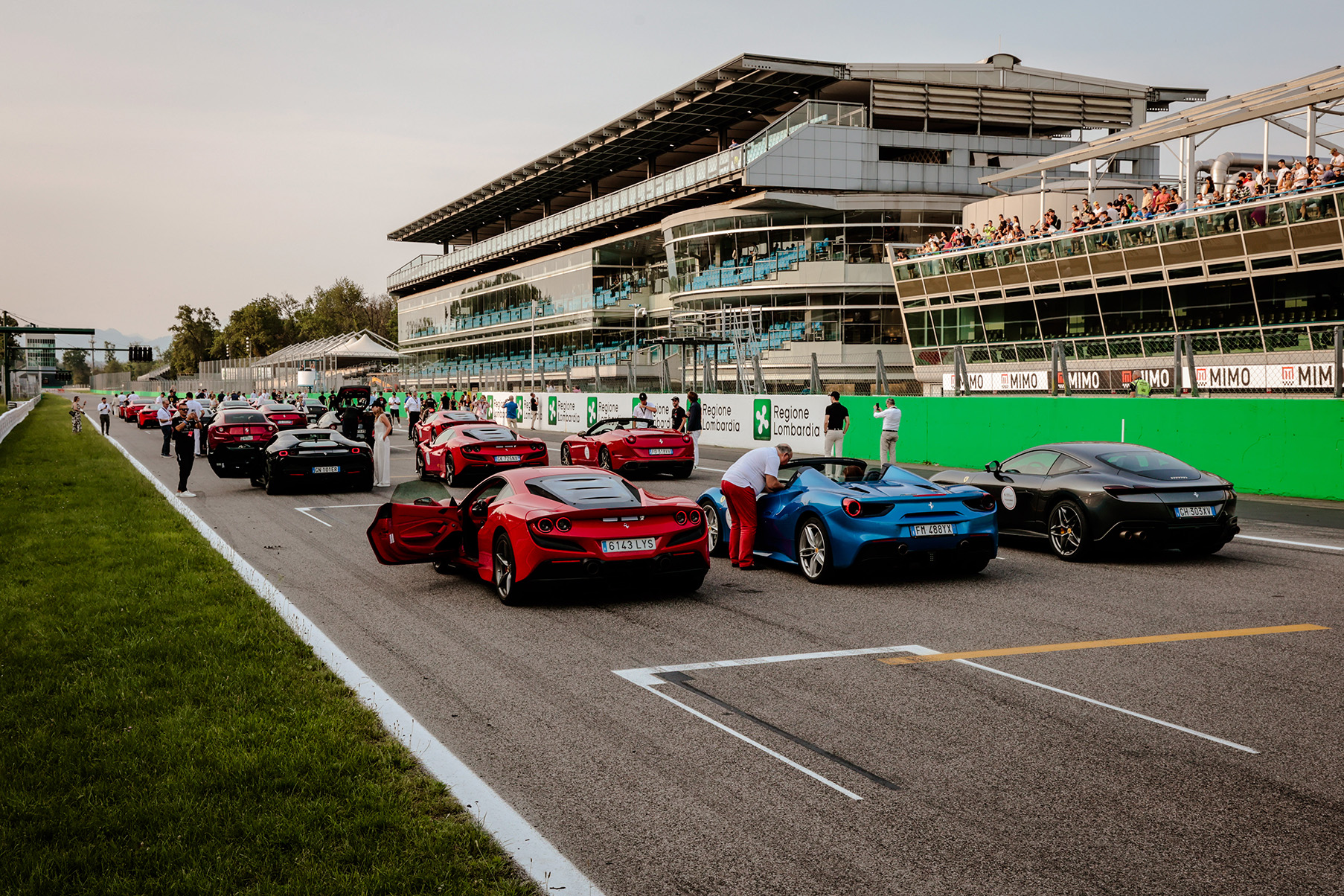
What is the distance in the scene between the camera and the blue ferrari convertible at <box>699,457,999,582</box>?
990 centimetres

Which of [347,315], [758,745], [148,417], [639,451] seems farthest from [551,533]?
[347,315]

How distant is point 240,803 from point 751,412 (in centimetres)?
2760

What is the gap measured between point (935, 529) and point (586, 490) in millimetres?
3232

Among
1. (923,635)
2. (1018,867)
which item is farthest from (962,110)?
(1018,867)

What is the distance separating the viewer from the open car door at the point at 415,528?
10.1m

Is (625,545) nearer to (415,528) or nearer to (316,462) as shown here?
(415,528)

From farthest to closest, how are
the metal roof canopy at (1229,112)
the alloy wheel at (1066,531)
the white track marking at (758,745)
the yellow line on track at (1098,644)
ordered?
the metal roof canopy at (1229,112) → the alloy wheel at (1066,531) → the yellow line on track at (1098,644) → the white track marking at (758,745)

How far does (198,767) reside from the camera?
4973mm

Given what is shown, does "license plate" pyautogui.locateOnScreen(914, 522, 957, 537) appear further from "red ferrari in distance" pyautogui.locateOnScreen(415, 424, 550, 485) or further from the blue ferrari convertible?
"red ferrari in distance" pyautogui.locateOnScreen(415, 424, 550, 485)

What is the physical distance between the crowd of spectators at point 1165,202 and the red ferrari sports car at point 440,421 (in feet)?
65.5

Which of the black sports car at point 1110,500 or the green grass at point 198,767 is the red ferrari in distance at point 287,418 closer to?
the green grass at point 198,767

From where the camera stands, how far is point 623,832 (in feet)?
14.3

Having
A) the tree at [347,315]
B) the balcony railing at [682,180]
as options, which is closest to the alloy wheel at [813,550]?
the balcony railing at [682,180]

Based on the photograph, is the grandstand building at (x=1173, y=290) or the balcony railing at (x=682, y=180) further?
the balcony railing at (x=682, y=180)
